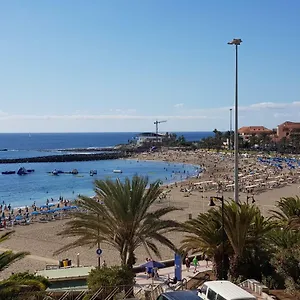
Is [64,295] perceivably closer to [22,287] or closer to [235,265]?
[22,287]

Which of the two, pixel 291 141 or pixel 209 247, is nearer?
pixel 209 247

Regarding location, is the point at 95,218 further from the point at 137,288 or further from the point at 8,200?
the point at 8,200

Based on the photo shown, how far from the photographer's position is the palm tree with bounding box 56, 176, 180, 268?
1361cm

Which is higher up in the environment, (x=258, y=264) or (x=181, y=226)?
(x=181, y=226)

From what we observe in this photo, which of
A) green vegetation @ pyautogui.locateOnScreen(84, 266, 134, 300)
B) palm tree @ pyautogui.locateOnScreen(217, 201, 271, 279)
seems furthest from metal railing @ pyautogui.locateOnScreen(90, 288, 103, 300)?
palm tree @ pyautogui.locateOnScreen(217, 201, 271, 279)

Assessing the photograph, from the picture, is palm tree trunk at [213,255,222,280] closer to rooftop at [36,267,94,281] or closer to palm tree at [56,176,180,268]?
palm tree at [56,176,180,268]

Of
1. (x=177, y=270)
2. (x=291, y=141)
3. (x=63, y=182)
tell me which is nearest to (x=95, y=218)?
(x=177, y=270)

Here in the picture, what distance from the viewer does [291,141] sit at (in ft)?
429

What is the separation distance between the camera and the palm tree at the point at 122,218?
13609 millimetres

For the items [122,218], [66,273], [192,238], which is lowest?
[66,273]

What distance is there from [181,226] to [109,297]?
146 inches

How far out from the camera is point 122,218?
13.5 meters

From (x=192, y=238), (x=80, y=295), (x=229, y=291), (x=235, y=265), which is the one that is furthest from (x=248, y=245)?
(x=229, y=291)

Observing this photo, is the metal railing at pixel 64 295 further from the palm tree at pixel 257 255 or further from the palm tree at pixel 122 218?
the palm tree at pixel 257 255
